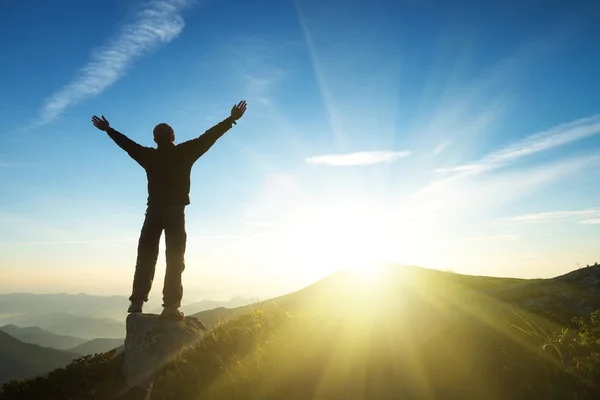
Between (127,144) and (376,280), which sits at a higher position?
(127,144)

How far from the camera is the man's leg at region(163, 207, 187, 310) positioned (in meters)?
9.12

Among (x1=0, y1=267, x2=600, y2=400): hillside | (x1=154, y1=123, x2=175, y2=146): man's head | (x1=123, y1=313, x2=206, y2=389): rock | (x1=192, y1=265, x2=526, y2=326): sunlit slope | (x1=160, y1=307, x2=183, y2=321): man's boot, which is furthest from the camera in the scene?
(x1=154, y1=123, x2=175, y2=146): man's head

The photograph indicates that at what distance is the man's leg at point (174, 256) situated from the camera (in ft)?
29.9

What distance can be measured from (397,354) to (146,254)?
638cm

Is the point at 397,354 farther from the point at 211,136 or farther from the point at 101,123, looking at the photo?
the point at 101,123

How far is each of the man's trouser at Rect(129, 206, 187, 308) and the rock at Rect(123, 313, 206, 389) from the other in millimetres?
511

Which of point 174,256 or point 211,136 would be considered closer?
point 174,256

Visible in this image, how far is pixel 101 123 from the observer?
945cm

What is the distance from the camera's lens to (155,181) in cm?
945

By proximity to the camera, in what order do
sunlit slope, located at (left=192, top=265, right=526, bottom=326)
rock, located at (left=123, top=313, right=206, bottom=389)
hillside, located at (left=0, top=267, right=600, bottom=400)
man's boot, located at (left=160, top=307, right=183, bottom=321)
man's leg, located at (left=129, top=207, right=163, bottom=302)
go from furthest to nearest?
man's leg, located at (left=129, top=207, right=163, bottom=302)
man's boot, located at (left=160, top=307, right=183, bottom=321)
sunlit slope, located at (left=192, top=265, right=526, bottom=326)
rock, located at (left=123, top=313, right=206, bottom=389)
hillside, located at (left=0, top=267, right=600, bottom=400)

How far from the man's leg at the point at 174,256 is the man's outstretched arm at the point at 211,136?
1452mm

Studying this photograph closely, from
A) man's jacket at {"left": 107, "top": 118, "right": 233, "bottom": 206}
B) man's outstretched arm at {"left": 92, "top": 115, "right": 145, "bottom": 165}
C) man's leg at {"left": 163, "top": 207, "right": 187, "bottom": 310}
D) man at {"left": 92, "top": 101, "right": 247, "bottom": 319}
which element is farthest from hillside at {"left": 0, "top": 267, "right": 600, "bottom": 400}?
man's outstretched arm at {"left": 92, "top": 115, "right": 145, "bottom": 165}

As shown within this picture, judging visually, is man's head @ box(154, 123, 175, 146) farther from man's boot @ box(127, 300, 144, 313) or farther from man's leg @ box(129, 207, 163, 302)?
man's boot @ box(127, 300, 144, 313)

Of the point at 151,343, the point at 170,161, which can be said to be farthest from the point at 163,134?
the point at 151,343
